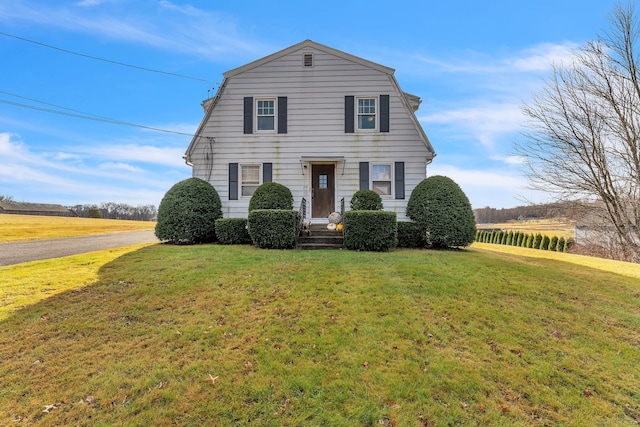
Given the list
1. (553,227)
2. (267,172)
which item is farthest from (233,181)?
(553,227)

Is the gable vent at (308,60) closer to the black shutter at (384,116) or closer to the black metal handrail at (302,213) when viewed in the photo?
the black shutter at (384,116)

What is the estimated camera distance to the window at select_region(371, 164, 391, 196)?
498 inches

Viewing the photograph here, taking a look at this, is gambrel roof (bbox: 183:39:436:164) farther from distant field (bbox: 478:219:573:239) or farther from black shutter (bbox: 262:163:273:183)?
distant field (bbox: 478:219:573:239)

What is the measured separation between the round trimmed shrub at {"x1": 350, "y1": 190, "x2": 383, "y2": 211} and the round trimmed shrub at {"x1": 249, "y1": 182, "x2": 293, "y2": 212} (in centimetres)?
245

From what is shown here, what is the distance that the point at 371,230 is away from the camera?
389 inches

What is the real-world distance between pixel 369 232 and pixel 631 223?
48.9 ft

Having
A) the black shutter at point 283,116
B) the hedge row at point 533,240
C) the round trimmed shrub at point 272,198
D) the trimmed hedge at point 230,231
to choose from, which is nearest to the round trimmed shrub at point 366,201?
Result: the round trimmed shrub at point 272,198

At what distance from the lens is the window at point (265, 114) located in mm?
12883

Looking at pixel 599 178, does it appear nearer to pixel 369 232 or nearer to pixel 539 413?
pixel 369 232

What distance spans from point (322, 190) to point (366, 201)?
2488mm

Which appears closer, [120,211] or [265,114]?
[265,114]

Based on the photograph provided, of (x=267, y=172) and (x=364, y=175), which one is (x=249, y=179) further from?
(x=364, y=175)

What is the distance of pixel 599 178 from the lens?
15.3m

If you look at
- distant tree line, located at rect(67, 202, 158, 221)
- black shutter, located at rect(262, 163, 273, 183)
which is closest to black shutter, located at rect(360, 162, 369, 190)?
black shutter, located at rect(262, 163, 273, 183)
